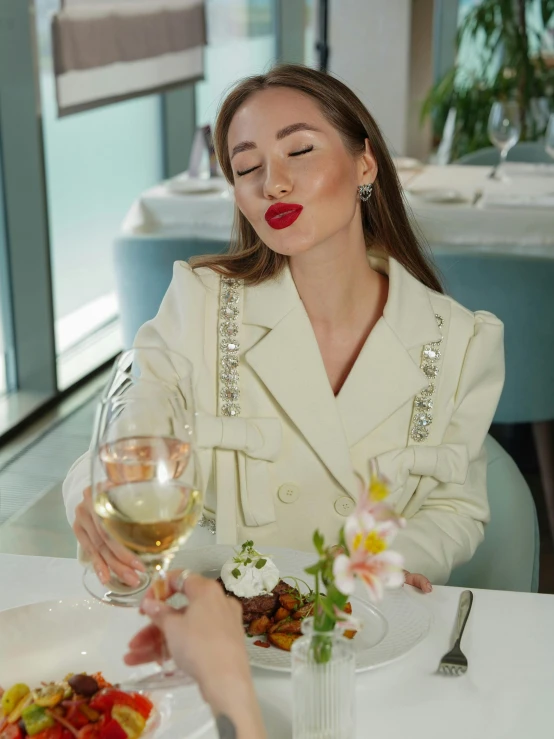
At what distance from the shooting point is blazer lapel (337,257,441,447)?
171 centimetres

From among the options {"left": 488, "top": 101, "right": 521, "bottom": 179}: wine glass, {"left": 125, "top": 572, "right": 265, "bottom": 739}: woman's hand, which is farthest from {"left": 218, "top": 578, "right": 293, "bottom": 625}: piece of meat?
{"left": 488, "top": 101, "right": 521, "bottom": 179}: wine glass

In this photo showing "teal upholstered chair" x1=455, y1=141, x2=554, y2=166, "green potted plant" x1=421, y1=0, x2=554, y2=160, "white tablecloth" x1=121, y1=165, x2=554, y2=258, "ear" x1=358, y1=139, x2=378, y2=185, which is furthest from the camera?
"green potted plant" x1=421, y1=0, x2=554, y2=160

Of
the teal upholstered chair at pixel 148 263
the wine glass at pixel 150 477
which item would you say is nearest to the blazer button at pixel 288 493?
the wine glass at pixel 150 477

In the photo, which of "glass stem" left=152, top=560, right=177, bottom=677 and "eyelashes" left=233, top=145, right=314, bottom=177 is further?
"eyelashes" left=233, top=145, right=314, bottom=177

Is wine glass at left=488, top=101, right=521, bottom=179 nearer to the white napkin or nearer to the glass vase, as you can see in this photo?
the white napkin

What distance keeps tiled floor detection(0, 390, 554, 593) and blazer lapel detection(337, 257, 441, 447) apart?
1283mm

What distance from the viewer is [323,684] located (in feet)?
2.80

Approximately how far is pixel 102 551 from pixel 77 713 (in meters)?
0.21

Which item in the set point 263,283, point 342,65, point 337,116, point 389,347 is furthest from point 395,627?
point 342,65

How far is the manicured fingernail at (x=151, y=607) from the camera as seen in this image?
2.56 ft

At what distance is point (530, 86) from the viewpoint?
258 inches

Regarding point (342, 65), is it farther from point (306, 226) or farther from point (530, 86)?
point (306, 226)

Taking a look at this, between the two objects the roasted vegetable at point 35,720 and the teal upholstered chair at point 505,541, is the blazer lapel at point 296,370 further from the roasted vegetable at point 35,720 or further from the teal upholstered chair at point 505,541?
the roasted vegetable at point 35,720

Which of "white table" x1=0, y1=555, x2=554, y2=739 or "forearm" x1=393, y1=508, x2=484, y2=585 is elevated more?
"white table" x1=0, y1=555, x2=554, y2=739
